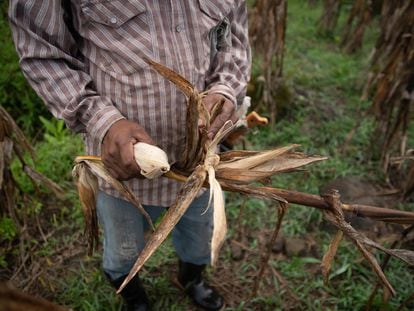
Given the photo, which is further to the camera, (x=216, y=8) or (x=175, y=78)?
(x=216, y=8)

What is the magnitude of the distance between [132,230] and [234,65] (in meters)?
0.63

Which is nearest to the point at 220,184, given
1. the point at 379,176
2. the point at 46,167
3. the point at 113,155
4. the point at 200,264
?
the point at 113,155

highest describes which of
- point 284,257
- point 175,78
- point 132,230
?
point 175,78

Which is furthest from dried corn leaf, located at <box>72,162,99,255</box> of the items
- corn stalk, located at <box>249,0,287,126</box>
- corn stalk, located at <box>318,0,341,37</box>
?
corn stalk, located at <box>318,0,341,37</box>

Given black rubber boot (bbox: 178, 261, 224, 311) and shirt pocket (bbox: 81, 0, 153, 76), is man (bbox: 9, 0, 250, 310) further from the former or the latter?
black rubber boot (bbox: 178, 261, 224, 311)

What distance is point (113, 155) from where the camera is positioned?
2.91 feet

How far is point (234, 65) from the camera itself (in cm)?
119

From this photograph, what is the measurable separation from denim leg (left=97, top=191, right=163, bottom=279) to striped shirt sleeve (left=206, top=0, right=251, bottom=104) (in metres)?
0.46

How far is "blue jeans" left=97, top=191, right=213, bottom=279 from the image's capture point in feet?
3.89

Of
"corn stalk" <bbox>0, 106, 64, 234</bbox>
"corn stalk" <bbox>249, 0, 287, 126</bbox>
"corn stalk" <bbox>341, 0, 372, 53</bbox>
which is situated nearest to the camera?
"corn stalk" <bbox>0, 106, 64, 234</bbox>

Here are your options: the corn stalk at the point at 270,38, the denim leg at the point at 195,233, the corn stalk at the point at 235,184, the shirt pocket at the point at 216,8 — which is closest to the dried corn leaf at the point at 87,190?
the corn stalk at the point at 235,184

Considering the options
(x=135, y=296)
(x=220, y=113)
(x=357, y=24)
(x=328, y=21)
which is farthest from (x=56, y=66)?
(x=328, y=21)

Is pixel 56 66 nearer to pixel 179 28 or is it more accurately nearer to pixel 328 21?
pixel 179 28

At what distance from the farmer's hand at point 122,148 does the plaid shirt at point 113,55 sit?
0.04 metres
